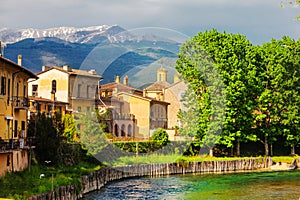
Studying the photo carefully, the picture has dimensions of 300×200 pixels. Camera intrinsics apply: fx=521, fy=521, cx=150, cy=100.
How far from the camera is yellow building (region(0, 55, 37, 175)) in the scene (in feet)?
119

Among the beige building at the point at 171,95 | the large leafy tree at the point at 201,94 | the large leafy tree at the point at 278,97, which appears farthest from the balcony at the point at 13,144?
the beige building at the point at 171,95

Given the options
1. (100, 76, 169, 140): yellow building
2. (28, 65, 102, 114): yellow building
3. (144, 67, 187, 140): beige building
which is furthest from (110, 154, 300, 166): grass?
(144, 67, 187, 140): beige building

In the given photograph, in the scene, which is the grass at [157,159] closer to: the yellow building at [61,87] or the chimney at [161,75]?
the yellow building at [61,87]

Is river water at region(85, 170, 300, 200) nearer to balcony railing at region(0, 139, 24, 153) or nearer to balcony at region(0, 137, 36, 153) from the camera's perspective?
balcony at region(0, 137, 36, 153)

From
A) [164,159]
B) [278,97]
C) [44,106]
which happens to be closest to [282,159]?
[278,97]

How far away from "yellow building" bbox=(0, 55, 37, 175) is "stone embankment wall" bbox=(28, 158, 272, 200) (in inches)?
185

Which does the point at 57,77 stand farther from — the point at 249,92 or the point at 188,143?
the point at 249,92

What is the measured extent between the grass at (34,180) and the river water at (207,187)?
2.68 m

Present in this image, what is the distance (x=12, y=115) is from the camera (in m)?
40.6

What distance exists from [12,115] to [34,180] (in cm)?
712

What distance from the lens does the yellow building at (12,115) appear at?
36.2 meters

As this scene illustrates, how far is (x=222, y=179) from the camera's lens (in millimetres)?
55375

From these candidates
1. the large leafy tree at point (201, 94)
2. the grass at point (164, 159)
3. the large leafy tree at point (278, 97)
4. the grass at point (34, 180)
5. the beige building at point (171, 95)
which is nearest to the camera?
the grass at point (34, 180)

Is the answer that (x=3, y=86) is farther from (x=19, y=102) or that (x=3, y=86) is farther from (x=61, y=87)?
(x=61, y=87)
